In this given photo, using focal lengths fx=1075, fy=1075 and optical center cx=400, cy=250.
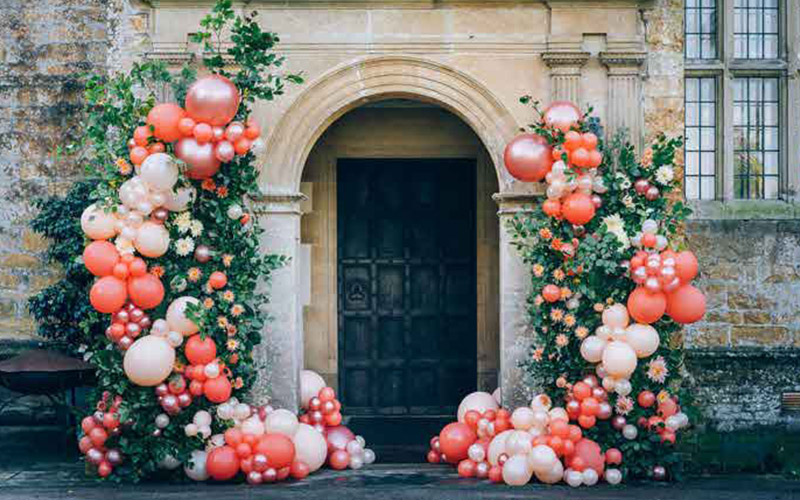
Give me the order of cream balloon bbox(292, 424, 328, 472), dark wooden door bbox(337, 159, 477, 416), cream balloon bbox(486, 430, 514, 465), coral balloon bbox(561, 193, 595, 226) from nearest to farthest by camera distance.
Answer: coral balloon bbox(561, 193, 595, 226), cream balloon bbox(486, 430, 514, 465), cream balloon bbox(292, 424, 328, 472), dark wooden door bbox(337, 159, 477, 416)

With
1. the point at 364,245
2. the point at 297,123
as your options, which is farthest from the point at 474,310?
the point at 297,123

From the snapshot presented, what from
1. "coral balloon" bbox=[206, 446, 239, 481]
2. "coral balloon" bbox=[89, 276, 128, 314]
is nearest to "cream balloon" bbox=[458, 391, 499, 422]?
"coral balloon" bbox=[206, 446, 239, 481]

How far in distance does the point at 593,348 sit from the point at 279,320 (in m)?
2.78

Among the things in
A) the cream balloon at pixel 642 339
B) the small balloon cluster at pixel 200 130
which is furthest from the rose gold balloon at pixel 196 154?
the cream balloon at pixel 642 339

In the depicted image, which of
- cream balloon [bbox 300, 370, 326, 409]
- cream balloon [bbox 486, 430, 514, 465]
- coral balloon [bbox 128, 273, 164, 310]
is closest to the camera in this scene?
coral balloon [bbox 128, 273, 164, 310]

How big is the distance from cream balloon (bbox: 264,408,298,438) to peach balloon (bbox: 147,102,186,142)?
2434 millimetres

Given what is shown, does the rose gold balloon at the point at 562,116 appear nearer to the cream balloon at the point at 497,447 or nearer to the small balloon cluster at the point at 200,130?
the small balloon cluster at the point at 200,130

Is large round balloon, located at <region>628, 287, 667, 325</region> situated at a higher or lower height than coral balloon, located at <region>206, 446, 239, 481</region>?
higher

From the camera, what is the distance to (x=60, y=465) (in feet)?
31.8

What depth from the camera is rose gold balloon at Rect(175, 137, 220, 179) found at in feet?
28.2

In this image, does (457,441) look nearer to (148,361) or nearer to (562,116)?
(148,361)

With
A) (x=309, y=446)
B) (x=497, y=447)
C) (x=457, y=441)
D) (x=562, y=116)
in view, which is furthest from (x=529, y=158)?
(x=309, y=446)

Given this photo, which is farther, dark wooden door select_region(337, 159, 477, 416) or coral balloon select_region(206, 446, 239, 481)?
dark wooden door select_region(337, 159, 477, 416)

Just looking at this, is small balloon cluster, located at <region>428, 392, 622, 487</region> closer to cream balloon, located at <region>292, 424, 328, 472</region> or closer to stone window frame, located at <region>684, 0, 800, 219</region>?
cream balloon, located at <region>292, 424, 328, 472</region>
